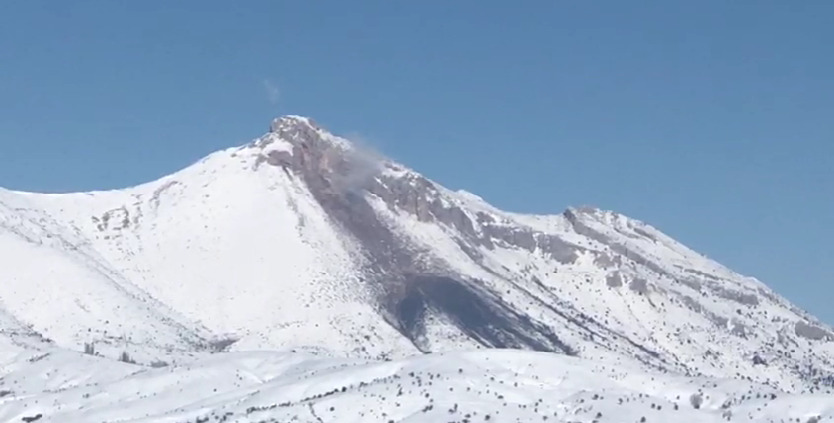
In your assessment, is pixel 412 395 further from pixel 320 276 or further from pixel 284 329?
pixel 320 276

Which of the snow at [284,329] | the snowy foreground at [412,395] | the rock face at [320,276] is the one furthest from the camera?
the rock face at [320,276]

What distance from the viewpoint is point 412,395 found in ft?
283

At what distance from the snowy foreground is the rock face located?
1746 inches

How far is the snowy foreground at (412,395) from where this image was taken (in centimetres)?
8375

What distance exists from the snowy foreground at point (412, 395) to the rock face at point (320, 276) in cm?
4436

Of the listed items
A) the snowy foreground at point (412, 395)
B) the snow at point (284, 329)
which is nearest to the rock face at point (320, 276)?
the snow at point (284, 329)

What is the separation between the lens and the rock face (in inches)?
6437

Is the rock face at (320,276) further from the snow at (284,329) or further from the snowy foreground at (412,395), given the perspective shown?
the snowy foreground at (412,395)

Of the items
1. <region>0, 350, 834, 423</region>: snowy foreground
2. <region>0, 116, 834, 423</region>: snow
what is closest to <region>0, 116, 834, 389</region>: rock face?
<region>0, 116, 834, 423</region>: snow

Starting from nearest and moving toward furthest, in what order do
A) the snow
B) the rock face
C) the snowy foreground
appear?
the snowy foreground < the snow < the rock face

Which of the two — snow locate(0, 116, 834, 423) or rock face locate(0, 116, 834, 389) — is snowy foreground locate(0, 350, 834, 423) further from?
rock face locate(0, 116, 834, 389)

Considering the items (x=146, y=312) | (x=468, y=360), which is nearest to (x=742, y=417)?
(x=468, y=360)

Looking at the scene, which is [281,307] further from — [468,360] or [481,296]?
[468,360]

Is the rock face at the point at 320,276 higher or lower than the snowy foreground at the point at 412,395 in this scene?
higher
